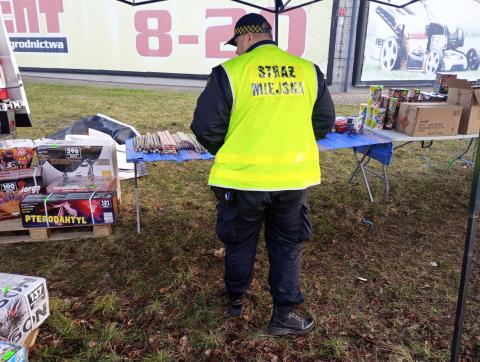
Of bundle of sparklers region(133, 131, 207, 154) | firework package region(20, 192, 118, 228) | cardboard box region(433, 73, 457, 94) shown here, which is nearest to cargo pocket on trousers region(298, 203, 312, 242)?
bundle of sparklers region(133, 131, 207, 154)

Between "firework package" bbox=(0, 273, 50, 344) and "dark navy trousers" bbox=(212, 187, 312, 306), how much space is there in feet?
3.86

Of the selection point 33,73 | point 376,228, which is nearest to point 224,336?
point 376,228

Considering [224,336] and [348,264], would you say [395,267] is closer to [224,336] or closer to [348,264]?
[348,264]

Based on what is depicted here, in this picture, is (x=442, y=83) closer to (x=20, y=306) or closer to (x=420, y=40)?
(x=20, y=306)

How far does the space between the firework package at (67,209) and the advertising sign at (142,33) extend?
27.7ft

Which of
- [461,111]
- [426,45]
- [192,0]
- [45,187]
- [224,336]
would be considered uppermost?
[192,0]

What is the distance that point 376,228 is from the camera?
4234 mm

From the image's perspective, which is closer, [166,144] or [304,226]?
[304,226]

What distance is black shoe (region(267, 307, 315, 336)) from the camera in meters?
2.72

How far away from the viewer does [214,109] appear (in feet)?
7.66

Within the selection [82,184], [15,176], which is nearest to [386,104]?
[82,184]

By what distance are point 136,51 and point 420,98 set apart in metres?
9.07

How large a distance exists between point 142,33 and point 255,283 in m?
10.2

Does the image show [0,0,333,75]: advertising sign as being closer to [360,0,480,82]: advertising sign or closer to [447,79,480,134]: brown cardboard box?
[360,0,480,82]: advertising sign
